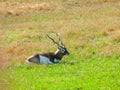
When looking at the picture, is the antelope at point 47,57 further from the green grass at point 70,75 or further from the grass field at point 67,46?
the green grass at point 70,75

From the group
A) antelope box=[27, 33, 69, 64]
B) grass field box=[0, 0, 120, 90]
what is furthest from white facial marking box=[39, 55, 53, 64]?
grass field box=[0, 0, 120, 90]

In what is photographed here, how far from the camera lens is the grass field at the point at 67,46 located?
12516mm

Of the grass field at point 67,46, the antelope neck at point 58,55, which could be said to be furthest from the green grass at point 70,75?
the antelope neck at point 58,55

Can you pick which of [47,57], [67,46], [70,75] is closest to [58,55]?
[47,57]

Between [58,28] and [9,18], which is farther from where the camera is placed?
[9,18]

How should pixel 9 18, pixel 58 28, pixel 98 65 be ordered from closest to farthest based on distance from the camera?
pixel 98 65, pixel 58 28, pixel 9 18

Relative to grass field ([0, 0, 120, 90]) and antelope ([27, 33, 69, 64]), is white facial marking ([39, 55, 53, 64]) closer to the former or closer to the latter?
antelope ([27, 33, 69, 64])

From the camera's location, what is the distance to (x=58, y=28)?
23.8 meters

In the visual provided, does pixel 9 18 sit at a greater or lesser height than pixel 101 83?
lesser

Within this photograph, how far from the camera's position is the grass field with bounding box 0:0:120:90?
12.5 meters

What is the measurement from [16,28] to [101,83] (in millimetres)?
14352

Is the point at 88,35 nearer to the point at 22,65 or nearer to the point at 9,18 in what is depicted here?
the point at 22,65

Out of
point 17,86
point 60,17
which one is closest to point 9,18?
point 60,17

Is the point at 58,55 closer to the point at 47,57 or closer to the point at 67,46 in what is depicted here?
the point at 47,57
